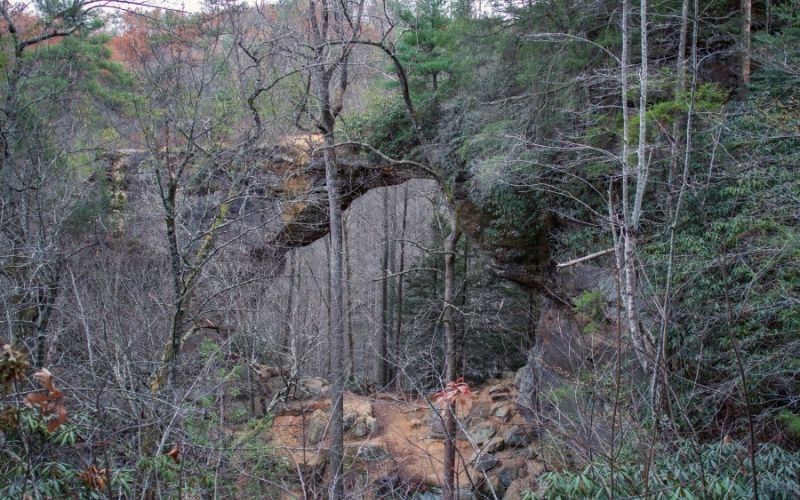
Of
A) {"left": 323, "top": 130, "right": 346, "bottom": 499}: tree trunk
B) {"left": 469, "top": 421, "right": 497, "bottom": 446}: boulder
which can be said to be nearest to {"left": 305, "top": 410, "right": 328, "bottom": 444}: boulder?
{"left": 323, "top": 130, "right": 346, "bottom": 499}: tree trunk

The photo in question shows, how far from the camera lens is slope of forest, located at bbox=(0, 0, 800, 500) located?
4.44 metres

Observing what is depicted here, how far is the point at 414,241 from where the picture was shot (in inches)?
386

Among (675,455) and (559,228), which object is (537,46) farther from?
(675,455)

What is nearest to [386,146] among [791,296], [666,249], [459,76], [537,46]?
[459,76]

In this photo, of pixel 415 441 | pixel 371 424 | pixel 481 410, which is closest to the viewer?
pixel 415 441

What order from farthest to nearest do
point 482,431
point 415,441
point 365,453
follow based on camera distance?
point 415,441
point 482,431
point 365,453

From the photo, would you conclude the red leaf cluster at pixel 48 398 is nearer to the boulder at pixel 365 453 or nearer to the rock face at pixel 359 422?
the boulder at pixel 365 453

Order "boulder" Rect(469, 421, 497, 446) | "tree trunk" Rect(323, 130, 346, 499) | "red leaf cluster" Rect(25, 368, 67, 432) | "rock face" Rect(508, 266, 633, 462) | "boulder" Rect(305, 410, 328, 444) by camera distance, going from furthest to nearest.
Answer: "boulder" Rect(469, 421, 497, 446) → "boulder" Rect(305, 410, 328, 444) → "rock face" Rect(508, 266, 633, 462) → "tree trunk" Rect(323, 130, 346, 499) → "red leaf cluster" Rect(25, 368, 67, 432)

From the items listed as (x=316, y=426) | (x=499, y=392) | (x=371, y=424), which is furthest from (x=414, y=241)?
(x=499, y=392)

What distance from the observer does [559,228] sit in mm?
10680

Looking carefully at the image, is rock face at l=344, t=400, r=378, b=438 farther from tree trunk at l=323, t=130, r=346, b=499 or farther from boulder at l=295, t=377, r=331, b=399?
tree trunk at l=323, t=130, r=346, b=499

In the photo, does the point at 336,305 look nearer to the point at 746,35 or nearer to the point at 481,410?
the point at 481,410

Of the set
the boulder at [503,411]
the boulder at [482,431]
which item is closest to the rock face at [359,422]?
the boulder at [482,431]

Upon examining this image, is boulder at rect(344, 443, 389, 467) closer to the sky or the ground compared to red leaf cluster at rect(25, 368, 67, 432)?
closer to the ground
